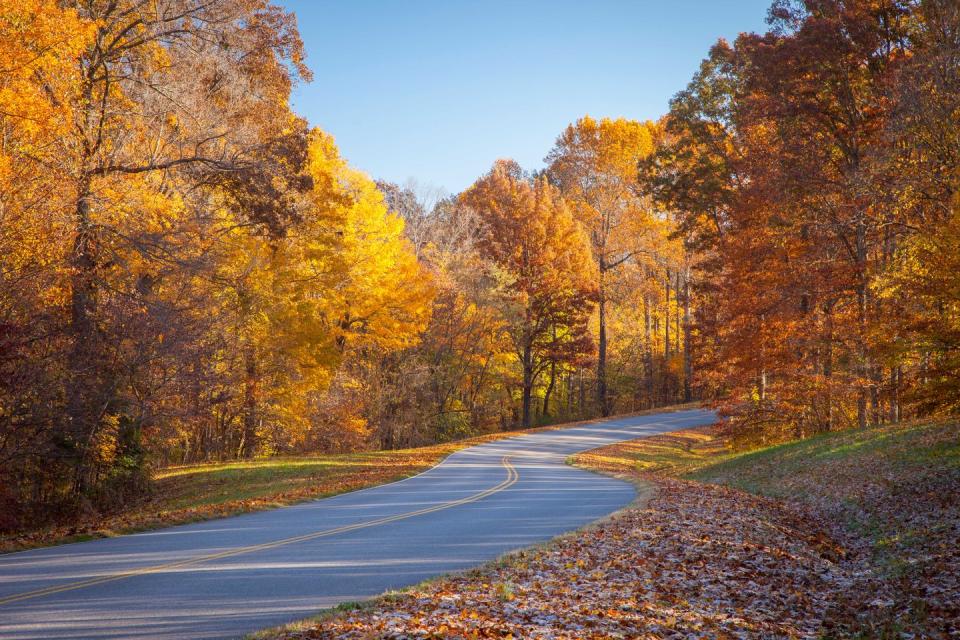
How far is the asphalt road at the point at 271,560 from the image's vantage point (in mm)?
6887

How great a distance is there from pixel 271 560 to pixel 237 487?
1160cm

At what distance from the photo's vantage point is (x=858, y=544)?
38.5ft

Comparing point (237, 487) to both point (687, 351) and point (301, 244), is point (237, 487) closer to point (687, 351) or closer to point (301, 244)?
point (301, 244)

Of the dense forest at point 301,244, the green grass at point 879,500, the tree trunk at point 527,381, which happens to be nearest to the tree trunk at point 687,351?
the dense forest at point 301,244

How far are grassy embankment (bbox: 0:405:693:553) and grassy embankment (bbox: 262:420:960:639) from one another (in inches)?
296

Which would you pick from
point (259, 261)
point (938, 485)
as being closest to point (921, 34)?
point (938, 485)

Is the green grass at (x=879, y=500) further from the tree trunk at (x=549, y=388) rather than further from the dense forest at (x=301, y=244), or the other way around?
the tree trunk at (x=549, y=388)

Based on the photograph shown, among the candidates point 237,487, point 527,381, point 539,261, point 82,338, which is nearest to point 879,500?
point 237,487

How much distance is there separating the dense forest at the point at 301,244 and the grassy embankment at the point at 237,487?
150 centimetres

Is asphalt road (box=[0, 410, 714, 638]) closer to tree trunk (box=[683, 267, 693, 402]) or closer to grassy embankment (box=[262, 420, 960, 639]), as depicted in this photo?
grassy embankment (box=[262, 420, 960, 639])

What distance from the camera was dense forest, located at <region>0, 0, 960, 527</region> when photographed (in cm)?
1520

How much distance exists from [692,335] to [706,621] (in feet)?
135

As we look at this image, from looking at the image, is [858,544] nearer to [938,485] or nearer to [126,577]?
[938,485]

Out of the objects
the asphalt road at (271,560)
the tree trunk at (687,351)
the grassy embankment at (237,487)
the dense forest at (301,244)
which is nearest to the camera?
the asphalt road at (271,560)
